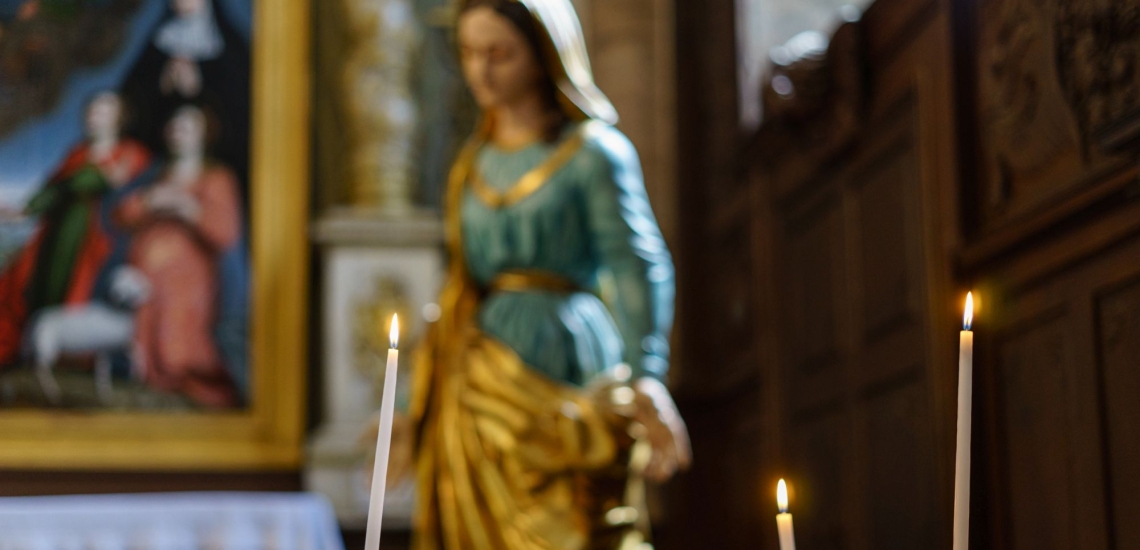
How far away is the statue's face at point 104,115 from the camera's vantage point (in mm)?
5195

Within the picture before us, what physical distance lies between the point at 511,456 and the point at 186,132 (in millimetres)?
2530

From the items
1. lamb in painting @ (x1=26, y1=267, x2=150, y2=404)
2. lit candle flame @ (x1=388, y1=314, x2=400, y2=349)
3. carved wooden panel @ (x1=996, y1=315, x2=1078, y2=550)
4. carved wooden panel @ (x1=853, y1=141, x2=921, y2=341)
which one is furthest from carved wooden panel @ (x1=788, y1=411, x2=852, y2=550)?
lit candle flame @ (x1=388, y1=314, x2=400, y2=349)

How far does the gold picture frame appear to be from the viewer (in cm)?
491

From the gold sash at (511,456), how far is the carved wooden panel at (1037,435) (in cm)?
80

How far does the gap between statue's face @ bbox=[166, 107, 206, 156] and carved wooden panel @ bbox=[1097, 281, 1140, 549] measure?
340 centimetres

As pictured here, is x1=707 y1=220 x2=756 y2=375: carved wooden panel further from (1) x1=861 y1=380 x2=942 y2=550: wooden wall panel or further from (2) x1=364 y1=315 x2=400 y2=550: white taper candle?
(2) x1=364 y1=315 x2=400 y2=550: white taper candle

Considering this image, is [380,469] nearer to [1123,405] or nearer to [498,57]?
[1123,405]

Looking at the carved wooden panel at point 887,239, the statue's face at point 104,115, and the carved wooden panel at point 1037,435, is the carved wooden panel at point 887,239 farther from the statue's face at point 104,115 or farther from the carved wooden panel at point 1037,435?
the statue's face at point 104,115

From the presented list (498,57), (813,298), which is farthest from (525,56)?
(813,298)

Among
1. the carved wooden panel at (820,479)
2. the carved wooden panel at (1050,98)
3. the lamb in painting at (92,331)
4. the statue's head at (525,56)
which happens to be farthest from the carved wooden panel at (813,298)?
the lamb in painting at (92,331)

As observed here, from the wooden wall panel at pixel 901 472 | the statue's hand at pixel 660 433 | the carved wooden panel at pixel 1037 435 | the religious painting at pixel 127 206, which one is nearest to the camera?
the carved wooden panel at pixel 1037 435

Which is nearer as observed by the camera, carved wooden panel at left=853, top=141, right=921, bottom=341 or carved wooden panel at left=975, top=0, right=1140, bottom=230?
carved wooden panel at left=975, top=0, right=1140, bottom=230

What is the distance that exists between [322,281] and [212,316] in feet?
1.29

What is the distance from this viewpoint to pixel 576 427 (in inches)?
122
